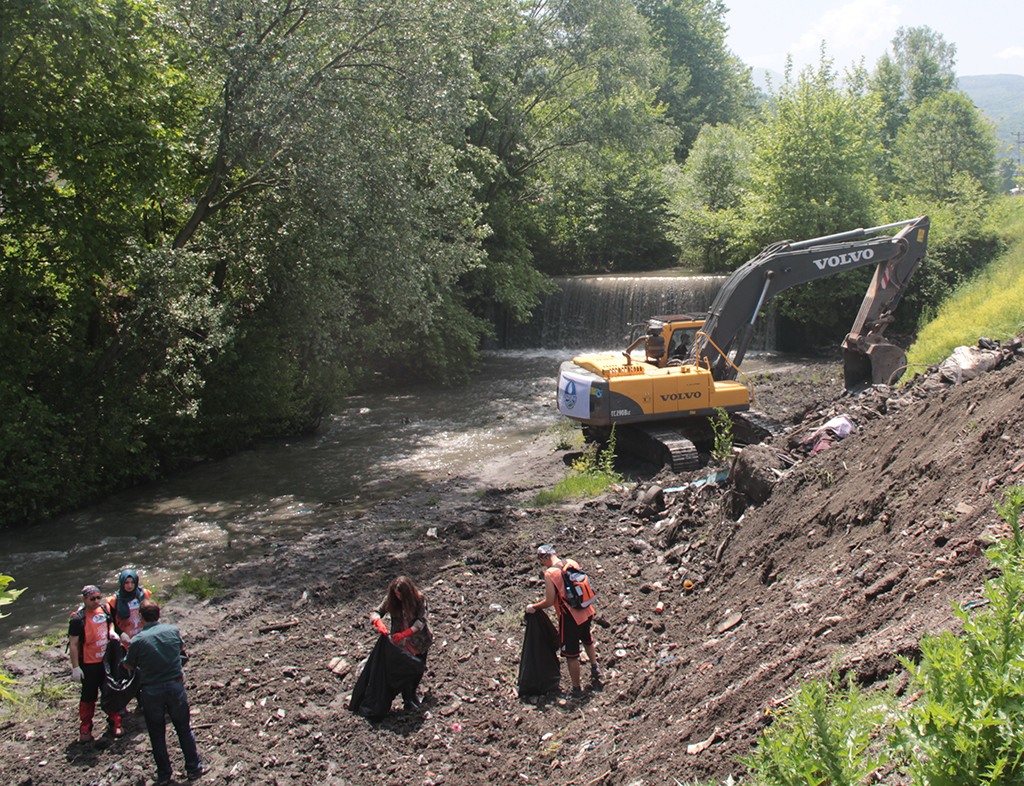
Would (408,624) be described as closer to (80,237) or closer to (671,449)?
(671,449)

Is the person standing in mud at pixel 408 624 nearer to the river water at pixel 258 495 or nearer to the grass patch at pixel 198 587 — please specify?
the grass patch at pixel 198 587

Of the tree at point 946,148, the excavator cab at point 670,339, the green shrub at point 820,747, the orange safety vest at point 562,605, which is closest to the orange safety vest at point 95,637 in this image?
the orange safety vest at point 562,605

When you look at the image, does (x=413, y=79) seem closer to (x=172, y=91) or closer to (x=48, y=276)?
(x=172, y=91)

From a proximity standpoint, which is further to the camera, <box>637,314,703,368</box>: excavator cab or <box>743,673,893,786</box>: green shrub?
<box>637,314,703,368</box>: excavator cab

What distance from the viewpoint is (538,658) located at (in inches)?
254

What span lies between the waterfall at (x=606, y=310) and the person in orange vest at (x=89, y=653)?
21117 millimetres

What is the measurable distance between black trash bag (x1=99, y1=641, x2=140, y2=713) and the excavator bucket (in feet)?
40.8

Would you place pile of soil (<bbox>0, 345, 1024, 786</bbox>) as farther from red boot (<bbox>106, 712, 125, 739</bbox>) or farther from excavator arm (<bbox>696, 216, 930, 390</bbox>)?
excavator arm (<bbox>696, 216, 930, 390</bbox>)

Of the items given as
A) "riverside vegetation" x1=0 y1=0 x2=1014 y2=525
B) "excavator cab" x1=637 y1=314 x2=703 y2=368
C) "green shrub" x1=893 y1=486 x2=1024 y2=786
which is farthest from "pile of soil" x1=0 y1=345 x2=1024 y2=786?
"riverside vegetation" x1=0 y1=0 x2=1014 y2=525

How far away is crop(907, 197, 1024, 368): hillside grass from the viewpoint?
49.5 ft

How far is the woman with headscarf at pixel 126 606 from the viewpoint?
651 centimetres

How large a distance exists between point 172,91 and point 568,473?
9.50 metres

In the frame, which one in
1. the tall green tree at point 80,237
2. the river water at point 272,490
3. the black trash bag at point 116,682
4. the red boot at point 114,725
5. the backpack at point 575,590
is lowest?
the river water at point 272,490

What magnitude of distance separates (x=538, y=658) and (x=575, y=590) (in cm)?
63
